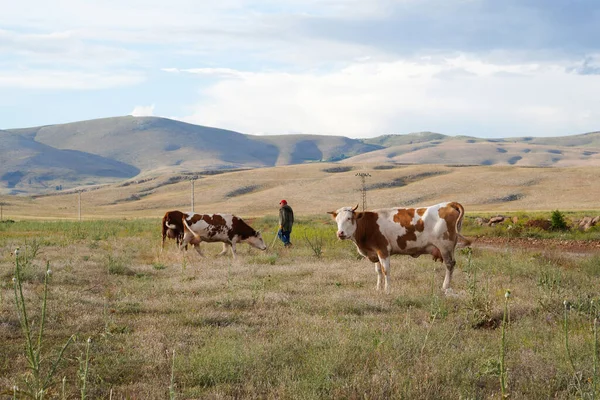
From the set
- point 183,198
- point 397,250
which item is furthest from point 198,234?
point 183,198

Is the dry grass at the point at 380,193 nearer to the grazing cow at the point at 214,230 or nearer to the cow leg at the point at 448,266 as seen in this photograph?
the grazing cow at the point at 214,230

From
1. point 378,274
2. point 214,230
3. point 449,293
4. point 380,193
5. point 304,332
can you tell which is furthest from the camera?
point 380,193

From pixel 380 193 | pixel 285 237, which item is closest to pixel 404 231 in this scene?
pixel 285 237

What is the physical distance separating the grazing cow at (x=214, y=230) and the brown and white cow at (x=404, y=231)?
23.6ft

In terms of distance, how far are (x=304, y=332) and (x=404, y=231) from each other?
16.4 feet

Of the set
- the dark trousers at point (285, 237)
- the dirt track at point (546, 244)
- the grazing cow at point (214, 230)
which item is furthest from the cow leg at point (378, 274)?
the dirt track at point (546, 244)

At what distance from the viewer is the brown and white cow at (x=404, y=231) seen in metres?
12.5

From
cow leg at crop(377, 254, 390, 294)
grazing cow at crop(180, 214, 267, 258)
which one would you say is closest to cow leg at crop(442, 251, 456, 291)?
cow leg at crop(377, 254, 390, 294)

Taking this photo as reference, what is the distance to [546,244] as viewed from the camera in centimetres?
2381

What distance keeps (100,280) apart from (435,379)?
954 cm

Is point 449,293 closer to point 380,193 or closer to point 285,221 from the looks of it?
point 285,221

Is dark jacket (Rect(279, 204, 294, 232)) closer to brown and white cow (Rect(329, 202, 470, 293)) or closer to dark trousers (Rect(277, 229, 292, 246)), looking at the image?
dark trousers (Rect(277, 229, 292, 246))

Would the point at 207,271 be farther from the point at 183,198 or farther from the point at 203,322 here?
the point at 183,198

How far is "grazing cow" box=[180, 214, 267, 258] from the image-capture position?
19.5 meters
